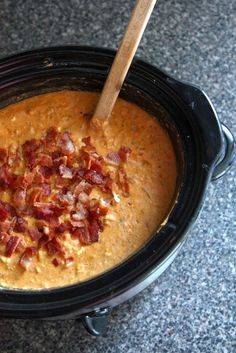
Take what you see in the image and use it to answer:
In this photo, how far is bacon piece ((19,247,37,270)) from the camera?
113 centimetres

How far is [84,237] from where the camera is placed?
1.15 m

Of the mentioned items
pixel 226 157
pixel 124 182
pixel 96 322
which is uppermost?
pixel 226 157

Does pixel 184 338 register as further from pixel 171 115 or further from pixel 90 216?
pixel 171 115

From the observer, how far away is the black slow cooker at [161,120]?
3.40ft

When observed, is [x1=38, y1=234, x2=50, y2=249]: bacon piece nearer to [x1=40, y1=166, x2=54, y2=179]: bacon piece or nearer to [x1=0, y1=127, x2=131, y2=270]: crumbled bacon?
[x1=0, y1=127, x2=131, y2=270]: crumbled bacon

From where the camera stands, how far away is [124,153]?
1.25 m

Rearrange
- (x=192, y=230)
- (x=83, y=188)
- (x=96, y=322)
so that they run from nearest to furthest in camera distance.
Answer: (x=96, y=322), (x=83, y=188), (x=192, y=230)

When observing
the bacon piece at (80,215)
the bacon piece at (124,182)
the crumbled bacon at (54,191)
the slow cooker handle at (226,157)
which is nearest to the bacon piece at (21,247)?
the crumbled bacon at (54,191)

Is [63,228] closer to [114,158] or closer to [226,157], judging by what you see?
[114,158]

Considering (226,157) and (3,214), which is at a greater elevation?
(226,157)

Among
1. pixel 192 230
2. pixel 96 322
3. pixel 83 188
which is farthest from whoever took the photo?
pixel 192 230

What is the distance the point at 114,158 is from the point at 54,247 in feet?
0.73

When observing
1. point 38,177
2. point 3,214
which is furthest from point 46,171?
point 3,214

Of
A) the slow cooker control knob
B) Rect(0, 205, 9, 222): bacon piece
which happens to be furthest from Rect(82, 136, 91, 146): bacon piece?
the slow cooker control knob
